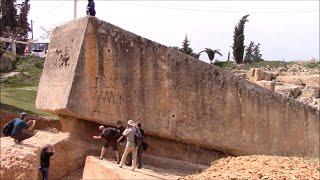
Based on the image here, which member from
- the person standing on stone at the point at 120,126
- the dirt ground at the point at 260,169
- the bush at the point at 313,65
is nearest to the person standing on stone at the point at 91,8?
the person standing on stone at the point at 120,126

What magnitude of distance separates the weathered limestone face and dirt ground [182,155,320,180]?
5.49 feet

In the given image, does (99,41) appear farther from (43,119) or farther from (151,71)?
(43,119)

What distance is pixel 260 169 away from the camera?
11.4 metres

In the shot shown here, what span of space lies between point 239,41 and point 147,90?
29.4 meters

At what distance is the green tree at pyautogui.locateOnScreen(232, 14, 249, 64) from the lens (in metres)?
40.8

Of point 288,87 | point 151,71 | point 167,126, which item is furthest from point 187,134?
point 288,87

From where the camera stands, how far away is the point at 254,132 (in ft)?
53.2

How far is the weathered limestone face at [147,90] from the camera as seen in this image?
40.4ft

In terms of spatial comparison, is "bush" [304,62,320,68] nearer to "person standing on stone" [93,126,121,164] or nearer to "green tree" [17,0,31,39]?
"green tree" [17,0,31,39]

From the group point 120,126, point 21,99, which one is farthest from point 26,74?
point 120,126

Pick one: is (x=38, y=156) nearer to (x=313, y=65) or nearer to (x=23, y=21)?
(x=23, y=21)

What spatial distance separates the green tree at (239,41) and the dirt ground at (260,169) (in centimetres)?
2755

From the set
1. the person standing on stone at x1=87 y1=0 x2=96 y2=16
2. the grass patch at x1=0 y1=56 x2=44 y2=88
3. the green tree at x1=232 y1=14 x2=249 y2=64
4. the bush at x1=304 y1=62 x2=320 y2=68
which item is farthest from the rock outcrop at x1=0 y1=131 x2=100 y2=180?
the green tree at x1=232 y1=14 x2=249 y2=64

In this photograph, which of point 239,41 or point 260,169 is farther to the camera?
point 239,41
